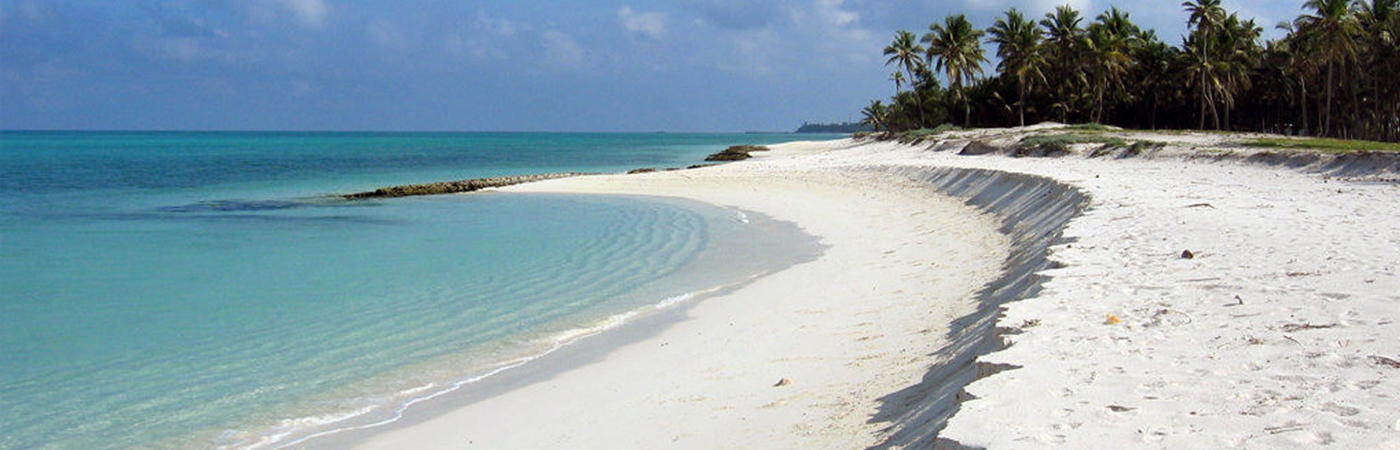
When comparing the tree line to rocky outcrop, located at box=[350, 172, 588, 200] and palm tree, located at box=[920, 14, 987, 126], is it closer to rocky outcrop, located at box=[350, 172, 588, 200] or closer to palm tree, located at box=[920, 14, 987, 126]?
palm tree, located at box=[920, 14, 987, 126]

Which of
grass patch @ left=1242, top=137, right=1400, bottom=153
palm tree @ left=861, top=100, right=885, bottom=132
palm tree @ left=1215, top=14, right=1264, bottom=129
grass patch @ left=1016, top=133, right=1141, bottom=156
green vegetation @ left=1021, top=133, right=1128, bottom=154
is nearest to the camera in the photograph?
grass patch @ left=1242, top=137, right=1400, bottom=153

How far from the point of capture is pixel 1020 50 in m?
62.9

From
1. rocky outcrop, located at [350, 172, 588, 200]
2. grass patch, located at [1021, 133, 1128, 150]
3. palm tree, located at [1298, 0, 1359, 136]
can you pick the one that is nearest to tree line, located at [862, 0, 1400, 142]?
palm tree, located at [1298, 0, 1359, 136]

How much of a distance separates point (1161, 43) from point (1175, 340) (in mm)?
67166

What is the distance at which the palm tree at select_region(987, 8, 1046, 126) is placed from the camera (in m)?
62.2

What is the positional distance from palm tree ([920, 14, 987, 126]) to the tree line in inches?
3.5

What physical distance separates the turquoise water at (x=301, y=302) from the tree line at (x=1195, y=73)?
41.7 meters

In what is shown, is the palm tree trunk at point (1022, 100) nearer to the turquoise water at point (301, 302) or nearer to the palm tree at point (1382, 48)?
the palm tree at point (1382, 48)

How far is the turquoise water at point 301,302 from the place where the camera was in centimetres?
738

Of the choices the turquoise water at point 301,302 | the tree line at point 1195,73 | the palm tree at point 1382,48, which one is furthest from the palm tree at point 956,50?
the turquoise water at point 301,302

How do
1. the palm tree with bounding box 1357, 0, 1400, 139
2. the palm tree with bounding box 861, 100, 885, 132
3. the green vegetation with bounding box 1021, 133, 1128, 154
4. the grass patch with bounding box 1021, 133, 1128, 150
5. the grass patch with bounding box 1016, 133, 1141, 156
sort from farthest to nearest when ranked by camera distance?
1. the palm tree with bounding box 861, 100, 885, 132
2. the palm tree with bounding box 1357, 0, 1400, 139
3. the green vegetation with bounding box 1021, 133, 1128, 154
4. the grass patch with bounding box 1021, 133, 1128, 150
5. the grass patch with bounding box 1016, 133, 1141, 156

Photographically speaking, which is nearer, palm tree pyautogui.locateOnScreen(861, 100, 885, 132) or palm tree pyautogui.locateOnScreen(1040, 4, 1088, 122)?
palm tree pyautogui.locateOnScreen(1040, 4, 1088, 122)

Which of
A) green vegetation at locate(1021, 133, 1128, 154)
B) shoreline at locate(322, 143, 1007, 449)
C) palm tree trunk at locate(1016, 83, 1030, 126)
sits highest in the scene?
palm tree trunk at locate(1016, 83, 1030, 126)

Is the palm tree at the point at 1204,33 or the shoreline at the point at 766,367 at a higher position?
the palm tree at the point at 1204,33
